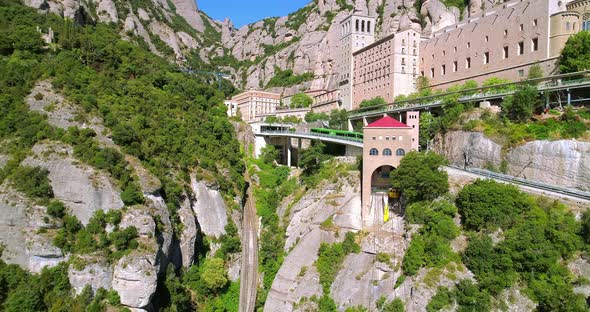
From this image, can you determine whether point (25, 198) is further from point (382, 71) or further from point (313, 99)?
point (313, 99)

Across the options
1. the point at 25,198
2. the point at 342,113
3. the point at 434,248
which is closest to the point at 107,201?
the point at 25,198

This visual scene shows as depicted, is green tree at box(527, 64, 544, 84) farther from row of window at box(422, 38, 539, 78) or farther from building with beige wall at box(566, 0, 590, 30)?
building with beige wall at box(566, 0, 590, 30)

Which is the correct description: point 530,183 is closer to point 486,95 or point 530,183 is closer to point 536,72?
point 486,95

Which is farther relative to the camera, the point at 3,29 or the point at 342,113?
the point at 342,113

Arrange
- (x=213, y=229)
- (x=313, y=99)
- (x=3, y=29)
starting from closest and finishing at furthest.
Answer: (x=213, y=229) < (x=3, y=29) < (x=313, y=99)

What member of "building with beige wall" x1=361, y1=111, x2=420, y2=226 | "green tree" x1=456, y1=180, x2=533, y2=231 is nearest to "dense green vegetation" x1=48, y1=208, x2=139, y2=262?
"building with beige wall" x1=361, y1=111, x2=420, y2=226

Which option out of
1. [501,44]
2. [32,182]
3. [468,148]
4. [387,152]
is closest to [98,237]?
[32,182]
